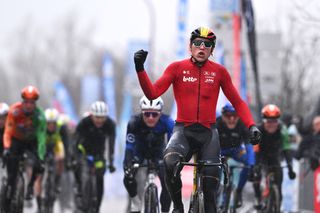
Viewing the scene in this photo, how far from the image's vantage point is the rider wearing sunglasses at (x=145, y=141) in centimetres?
1366

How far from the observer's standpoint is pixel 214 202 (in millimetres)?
10422

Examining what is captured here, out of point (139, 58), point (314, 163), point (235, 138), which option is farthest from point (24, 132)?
point (139, 58)

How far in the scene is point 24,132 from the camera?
15320mm

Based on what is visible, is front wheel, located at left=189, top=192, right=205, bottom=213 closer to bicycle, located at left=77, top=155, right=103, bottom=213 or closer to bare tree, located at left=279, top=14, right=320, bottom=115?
bicycle, located at left=77, top=155, right=103, bottom=213

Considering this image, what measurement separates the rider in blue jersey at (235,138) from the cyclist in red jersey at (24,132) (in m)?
2.92

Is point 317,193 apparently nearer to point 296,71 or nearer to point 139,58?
point 139,58

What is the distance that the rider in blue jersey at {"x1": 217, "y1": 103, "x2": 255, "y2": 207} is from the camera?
1505cm

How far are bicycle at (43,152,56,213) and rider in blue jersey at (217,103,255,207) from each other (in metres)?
3.87

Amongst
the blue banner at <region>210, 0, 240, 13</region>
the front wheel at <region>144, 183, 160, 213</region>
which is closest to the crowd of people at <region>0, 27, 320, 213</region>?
the front wheel at <region>144, 183, 160, 213</region>

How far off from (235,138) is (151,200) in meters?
2.55

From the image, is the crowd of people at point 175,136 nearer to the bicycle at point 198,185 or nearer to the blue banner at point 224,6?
the bicycle at point 198,185

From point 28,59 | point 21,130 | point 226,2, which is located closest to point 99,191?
point 21,130

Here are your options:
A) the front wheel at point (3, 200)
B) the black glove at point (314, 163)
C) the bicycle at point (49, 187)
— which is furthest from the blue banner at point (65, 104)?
the front wheel at point (3, 200)

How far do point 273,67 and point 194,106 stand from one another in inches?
805
